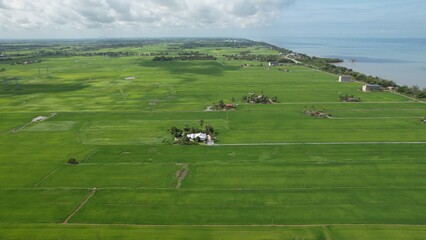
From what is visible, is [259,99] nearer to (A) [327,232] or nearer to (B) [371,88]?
(B) [371,88]

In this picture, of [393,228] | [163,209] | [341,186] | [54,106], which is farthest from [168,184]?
[54,106]

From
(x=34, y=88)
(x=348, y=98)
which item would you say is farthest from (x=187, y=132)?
(x=34, y=88)

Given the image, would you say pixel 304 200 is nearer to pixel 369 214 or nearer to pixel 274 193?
pixel 274 193

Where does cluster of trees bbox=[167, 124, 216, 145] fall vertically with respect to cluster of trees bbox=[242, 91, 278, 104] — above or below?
below

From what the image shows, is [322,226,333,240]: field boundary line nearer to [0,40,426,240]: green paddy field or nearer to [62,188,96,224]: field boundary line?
[0,40,426,240]: green paddy field

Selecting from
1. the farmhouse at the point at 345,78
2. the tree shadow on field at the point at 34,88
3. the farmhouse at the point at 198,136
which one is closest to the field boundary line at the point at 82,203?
the farmhouse at the point at 198,136

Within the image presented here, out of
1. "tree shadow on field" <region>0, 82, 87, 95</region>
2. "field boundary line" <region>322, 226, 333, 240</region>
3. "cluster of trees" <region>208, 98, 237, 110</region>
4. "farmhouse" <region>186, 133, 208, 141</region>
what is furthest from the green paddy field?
"tree shadow on field" <region>0, 82, 87, 95</region>
